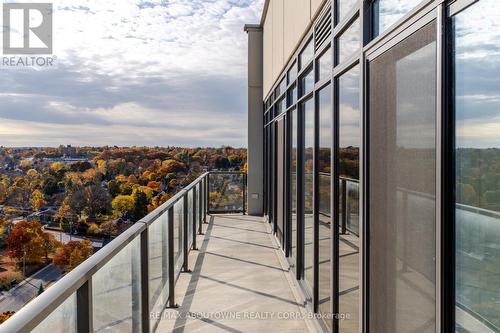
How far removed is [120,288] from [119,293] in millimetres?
33

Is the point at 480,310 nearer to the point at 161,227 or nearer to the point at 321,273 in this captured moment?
the point at 321,273

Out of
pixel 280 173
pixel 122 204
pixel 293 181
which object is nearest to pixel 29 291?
pixel 293 181

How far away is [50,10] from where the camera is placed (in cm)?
757

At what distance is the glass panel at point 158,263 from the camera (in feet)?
10.4

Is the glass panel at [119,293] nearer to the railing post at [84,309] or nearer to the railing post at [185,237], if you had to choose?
the railing post at [84,309]

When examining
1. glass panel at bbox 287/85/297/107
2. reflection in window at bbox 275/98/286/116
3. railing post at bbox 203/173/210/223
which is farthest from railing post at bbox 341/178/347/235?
railing post at bbox 203/173/210/223

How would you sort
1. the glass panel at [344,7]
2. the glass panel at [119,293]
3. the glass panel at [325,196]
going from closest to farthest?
the glass panel at [119,293]
the glass panel at [344,7]
the glass panel at [325,196]

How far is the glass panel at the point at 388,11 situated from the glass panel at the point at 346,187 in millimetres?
366

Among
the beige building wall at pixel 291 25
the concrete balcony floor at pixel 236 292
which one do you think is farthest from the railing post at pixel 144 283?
the beige building wall at pixel 291 25

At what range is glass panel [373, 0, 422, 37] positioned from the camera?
1660 millimetres

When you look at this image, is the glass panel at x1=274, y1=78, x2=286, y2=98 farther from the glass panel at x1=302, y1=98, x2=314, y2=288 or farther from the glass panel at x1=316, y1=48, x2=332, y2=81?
the glass panel at x1=316, y1=48, x2=332, y2=81

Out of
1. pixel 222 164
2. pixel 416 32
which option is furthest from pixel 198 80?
pixel 416 32

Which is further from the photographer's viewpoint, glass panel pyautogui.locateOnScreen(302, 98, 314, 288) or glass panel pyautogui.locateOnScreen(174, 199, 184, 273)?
glass panel pyautogui.locateOnScreen(174, 199, 184, 273)

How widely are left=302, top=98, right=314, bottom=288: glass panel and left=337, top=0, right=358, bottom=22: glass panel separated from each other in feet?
3.95
